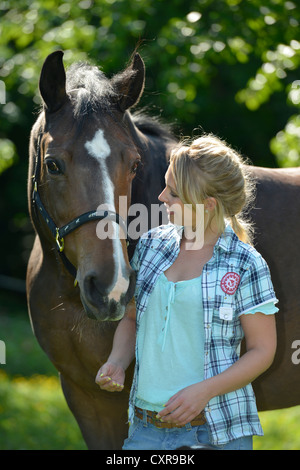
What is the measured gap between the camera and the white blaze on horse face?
2.08m

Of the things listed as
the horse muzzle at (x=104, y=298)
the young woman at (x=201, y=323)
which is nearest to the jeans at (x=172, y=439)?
the young woman at (x=201, y=323)

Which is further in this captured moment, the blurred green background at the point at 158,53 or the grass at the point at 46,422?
the grass at the point at 46,422

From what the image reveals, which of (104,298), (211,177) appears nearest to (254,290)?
(211,177)

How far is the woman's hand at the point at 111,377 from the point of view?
2012mm

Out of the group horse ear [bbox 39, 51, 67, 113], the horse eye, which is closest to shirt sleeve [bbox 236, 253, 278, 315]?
the horse eye

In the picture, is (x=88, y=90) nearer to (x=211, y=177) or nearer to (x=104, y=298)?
(x=211, y=177)

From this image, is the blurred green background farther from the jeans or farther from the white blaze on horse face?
the jeans

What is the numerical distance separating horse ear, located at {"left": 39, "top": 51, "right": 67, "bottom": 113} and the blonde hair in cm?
77

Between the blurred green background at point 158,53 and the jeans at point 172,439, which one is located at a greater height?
the blurred green background at point 158,53

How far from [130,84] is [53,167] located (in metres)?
0.60

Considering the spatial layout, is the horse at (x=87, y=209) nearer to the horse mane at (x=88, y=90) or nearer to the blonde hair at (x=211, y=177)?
the horse mane at (x=88, y=90)

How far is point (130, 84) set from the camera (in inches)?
106
